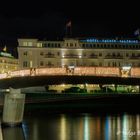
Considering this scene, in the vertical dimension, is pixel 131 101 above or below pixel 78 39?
below

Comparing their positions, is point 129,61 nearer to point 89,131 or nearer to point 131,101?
point 131,101

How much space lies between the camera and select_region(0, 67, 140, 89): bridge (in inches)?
3191

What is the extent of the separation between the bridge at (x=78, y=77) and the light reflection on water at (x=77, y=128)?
5.49 m

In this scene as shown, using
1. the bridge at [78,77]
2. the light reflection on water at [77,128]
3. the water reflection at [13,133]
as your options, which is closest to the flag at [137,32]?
the bridge at [78,77]

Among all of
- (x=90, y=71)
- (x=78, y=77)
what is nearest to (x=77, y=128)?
(x=78, y=77)

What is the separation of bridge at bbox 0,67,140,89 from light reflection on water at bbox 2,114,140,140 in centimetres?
549

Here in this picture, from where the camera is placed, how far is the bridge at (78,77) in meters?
81.1

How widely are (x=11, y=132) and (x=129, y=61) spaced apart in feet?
320

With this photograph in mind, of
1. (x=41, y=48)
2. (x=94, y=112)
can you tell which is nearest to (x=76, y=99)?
(x=94, y=112)

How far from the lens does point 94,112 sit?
94750 millimetres

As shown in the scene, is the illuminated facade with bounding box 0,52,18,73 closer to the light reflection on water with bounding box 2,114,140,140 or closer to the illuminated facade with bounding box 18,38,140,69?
the illuminated facade with bounding box 18,38,140,69

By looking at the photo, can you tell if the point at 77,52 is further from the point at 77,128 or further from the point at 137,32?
the point at 77,128

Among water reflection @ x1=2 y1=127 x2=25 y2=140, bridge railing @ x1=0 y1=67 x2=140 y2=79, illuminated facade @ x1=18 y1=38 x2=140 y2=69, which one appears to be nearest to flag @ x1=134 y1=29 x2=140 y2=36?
illuminated facade @ x1=18 y1=38 x2=140 y2=69

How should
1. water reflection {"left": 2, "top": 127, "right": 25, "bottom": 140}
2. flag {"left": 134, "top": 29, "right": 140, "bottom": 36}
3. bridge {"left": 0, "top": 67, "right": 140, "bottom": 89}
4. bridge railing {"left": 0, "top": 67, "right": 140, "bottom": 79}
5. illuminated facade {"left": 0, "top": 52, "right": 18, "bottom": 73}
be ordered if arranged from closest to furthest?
water reflection {"left": 2, "top": 127, "right": 25, "bottom": 140}
bridge {"left": 0, "top": 67, "right": 140, "bottom": 89}
bridge railing {"left": 0, "top": 67, "right": 140, "bottom": 79}
flag {"left": 134, "top": 29, "right": 140, "bottom": 36}
illuminated facade {"left": 0, "top": 52, "right": 18, "bottom": 73}
